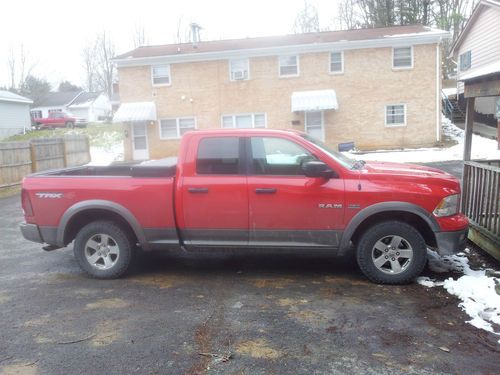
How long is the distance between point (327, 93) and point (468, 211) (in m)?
17.8

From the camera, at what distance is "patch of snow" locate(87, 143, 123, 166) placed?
91.7 ft

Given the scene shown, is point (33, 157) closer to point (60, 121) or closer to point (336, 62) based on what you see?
point (336, 62)

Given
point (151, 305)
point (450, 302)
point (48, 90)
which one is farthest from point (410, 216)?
point (48, 90)

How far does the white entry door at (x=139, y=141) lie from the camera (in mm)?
26680

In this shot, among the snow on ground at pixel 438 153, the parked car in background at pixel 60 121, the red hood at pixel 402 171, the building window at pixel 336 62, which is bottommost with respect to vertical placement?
the snow on ground at pixel 438 153

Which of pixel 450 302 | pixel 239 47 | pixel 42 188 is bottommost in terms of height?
pixel 450 302

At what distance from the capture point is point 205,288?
217 inches

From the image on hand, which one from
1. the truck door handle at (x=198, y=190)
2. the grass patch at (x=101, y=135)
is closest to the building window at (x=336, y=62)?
the grass patch at (x=101, y=135)

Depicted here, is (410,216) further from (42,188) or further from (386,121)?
(386,121)

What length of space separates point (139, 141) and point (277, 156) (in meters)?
22.4

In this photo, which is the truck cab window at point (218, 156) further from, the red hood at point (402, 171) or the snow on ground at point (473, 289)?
the snow on ground at point (473, 289)

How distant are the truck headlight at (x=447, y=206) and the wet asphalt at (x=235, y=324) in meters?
0.86

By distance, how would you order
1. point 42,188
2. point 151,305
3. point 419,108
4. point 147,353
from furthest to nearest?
point 419,108
point 42,188
point 151,305
point 147,353

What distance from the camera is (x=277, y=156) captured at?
220 inches
